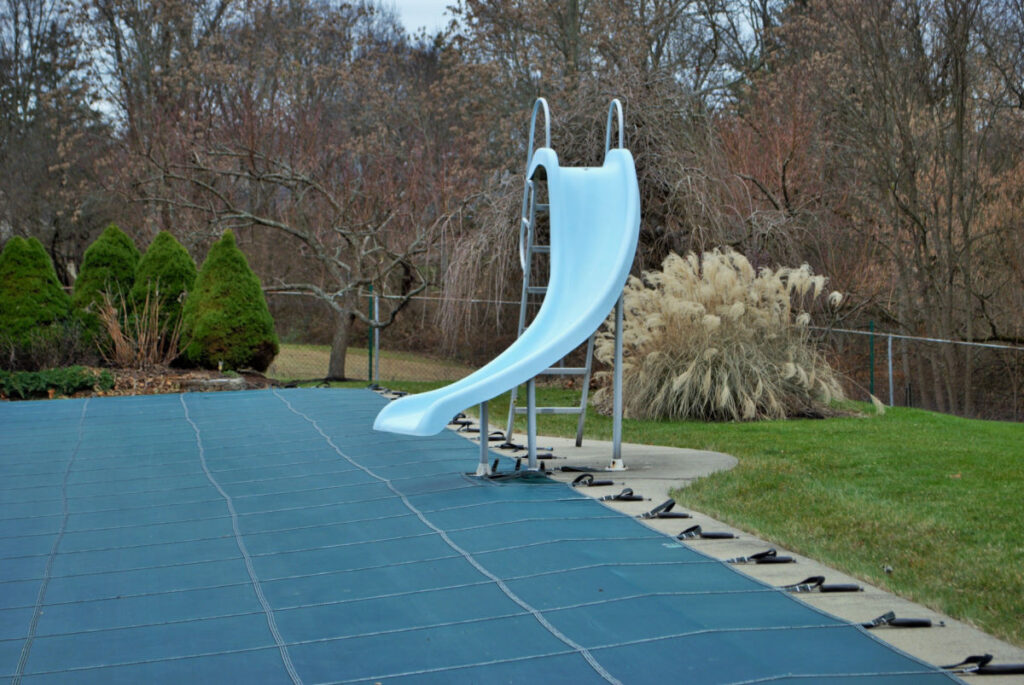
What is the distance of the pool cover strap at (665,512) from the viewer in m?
4.52

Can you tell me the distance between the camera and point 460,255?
10.1 metres

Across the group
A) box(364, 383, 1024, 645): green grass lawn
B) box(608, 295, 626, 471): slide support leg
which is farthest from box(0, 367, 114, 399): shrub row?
box(608, 295, 626, 471): slide support leg

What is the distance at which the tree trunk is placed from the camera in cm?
1302

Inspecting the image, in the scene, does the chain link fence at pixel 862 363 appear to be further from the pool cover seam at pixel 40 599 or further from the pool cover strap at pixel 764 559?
the pool cover strap at pixel 764 559

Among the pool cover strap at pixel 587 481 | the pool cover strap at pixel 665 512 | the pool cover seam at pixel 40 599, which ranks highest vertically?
the pool cover strap at pixel 587 481

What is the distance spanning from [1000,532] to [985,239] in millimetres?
9524

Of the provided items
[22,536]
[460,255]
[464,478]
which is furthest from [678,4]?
[22,536]

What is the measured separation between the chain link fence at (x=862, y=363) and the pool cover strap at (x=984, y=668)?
831 cm

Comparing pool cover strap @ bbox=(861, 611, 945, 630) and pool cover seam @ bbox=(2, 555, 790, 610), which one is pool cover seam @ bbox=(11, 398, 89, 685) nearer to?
pool cover seam @ bbox=(2, 555, 790, 610)

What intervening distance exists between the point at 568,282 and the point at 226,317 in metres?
6.02

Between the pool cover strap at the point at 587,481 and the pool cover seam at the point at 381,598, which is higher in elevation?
the pool cover strap at the point at 587,481

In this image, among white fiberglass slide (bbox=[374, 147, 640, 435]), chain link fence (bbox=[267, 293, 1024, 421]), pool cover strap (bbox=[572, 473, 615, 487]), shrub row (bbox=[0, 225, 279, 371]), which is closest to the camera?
white fiberglass slide (bbox=[374, 147, 640, 435])

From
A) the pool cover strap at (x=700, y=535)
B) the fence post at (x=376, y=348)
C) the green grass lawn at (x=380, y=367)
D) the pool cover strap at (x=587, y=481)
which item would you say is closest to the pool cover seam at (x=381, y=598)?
the pool cover strap at (x=700, y=535)

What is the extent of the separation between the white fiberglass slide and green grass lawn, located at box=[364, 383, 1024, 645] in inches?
41.3
